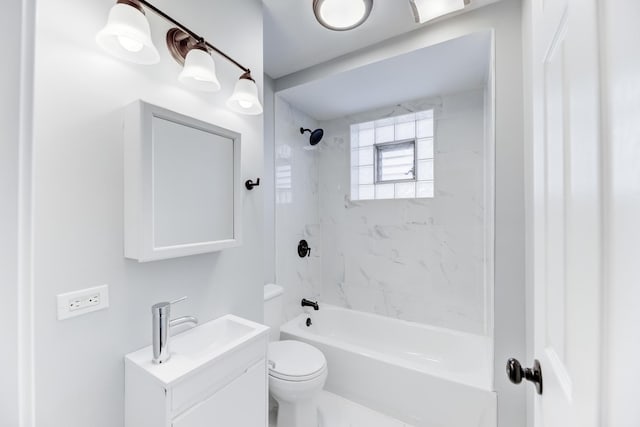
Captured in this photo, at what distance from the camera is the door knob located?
703mm

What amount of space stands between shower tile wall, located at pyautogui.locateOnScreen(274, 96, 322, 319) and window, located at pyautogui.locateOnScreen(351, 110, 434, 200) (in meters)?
0.51

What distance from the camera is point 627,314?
31cm

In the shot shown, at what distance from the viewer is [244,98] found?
1.39 meters

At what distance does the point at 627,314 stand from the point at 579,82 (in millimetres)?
372

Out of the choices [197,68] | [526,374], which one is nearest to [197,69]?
[197,68]

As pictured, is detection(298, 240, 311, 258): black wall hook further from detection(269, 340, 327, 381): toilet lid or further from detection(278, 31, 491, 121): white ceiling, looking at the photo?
detection(278, 31, 491, 121): white ceiling

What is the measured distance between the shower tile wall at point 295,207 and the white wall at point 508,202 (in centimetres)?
164

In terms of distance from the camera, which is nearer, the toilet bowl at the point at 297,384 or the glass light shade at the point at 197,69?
the glass light shade at the point at 197,69

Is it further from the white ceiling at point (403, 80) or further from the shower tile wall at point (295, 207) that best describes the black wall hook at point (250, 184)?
the white ceiling at point (403, 80)

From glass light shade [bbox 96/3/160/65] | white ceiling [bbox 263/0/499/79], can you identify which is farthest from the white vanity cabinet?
white ceiling [bbox 263/0/499/79]

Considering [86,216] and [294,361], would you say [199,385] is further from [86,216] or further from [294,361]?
[294,361]

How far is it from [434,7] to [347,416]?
2.70 m

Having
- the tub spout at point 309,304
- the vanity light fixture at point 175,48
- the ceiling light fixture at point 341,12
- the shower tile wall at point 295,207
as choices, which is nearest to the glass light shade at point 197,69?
the vanity light fixture at point 175,48

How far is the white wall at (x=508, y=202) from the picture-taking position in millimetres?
1525
